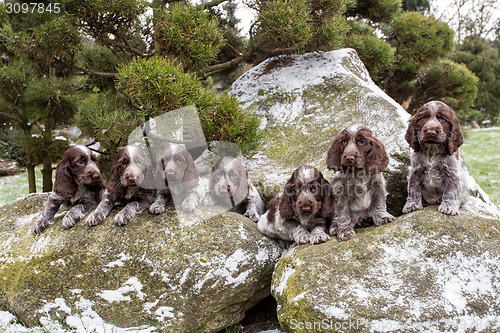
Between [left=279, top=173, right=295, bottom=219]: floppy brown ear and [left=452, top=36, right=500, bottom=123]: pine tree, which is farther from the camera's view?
[left=452, top=36, right=500, bottom=123]: pine tree

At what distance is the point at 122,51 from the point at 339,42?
11.4 feet

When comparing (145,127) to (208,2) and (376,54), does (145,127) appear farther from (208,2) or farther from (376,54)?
(376,54)

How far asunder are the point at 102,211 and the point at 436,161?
3.28 m

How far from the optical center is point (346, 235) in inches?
131

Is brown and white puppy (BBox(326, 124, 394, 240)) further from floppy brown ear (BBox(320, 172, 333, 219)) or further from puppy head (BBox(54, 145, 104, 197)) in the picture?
puppy head (BBox(54, 145, 104, 197))

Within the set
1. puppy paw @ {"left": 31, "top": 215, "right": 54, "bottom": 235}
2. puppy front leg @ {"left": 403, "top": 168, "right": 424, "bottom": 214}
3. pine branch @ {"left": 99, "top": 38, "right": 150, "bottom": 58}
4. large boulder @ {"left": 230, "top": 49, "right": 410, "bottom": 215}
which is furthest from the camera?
pine branch @ {"left": 99, "top": 38, "right": 150, "bottom": 58}

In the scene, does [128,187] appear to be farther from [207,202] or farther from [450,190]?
[450,190]

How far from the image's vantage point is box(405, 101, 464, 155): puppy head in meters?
3.24

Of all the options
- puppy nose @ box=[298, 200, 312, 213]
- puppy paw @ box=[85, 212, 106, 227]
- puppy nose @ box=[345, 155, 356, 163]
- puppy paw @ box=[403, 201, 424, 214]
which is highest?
puppy nose @ box=[345, 155, 356, 163]

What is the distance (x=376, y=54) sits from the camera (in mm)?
7133

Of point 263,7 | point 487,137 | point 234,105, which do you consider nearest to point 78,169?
point 234,105

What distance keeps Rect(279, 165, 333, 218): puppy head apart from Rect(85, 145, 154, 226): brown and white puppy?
57.3 inches

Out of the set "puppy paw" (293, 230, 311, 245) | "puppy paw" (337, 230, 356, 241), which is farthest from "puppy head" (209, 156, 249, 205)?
"puppy paw" (337, 230, 356, 241)

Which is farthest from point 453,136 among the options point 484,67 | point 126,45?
point 484,67
